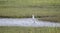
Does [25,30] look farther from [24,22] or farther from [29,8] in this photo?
[29,8]

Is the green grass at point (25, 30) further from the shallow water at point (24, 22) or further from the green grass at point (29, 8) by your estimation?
the green grass at point (29, 8)

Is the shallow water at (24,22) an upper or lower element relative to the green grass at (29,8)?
lower

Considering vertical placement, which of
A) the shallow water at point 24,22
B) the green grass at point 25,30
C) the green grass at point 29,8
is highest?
the green grass at point 29,8

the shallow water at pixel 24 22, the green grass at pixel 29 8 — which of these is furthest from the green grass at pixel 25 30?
the green grass at pixel 29 8

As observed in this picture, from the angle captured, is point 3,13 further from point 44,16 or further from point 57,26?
point 57,26

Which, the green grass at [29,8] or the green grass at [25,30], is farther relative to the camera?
the green grass at [29,8]

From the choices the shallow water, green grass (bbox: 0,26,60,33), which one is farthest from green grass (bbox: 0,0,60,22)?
green grass (bbox: 0,26,60,33)

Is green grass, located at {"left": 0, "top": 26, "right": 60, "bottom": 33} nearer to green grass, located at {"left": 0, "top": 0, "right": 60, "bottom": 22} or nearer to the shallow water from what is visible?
the shallow water

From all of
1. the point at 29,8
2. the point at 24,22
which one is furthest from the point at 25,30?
the point at 29,8

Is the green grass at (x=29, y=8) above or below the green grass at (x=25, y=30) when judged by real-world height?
above

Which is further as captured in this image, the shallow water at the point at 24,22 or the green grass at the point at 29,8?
the green grass at the point at 29,8
